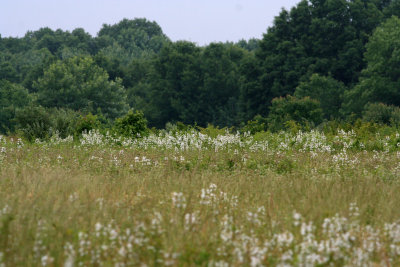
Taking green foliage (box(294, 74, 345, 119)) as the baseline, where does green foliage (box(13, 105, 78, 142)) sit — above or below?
below

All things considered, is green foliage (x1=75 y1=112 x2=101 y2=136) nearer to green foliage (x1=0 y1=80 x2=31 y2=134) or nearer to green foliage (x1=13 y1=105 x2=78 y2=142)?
green foliage (x1=13 y1=105 x2=78 y2=142)

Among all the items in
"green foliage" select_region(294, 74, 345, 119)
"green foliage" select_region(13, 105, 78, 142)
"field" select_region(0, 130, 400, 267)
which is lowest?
"field" select_region(0, 130, 400, 267)

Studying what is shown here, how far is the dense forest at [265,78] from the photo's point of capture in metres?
37.2

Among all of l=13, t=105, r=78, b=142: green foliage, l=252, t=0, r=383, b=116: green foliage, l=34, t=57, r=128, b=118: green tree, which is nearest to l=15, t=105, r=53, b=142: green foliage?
l=13, t=105, r=78, b=142: green foliage

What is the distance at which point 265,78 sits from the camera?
146 feet

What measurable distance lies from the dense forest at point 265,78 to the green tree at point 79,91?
4.5 inches

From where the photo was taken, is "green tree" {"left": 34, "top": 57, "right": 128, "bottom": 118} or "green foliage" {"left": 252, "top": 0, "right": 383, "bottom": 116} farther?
"green tree" {"left": 34, "top": 57, "right": 128, "bottom": 118}

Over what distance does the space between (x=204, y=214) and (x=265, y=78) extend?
1560 inches

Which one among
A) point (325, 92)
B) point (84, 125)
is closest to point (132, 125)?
point (84, 125)

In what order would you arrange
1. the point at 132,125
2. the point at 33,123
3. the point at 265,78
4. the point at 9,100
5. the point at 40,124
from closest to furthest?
1. the point at 33,123
2. the point at 132,125
3. the point at 40,124
4. the point at 265,78
5. the point at 9,100

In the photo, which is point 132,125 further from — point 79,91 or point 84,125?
point 79,91

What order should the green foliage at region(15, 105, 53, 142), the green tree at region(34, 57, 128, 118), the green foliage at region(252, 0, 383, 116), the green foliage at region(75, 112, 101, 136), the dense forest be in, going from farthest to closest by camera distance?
1. the green tree at region(34, 57, 128, 118)
2. the green foliage at region(252, 0, 383, 116)
3. the dense forest
4. the green foliage at region(75, 112, 101, 136)
5. the green foliage at region(15, 105, 53, 142)

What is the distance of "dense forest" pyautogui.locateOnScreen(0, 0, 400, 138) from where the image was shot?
3716 centimetres

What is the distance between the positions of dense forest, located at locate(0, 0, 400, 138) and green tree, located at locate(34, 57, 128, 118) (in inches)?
4.5
